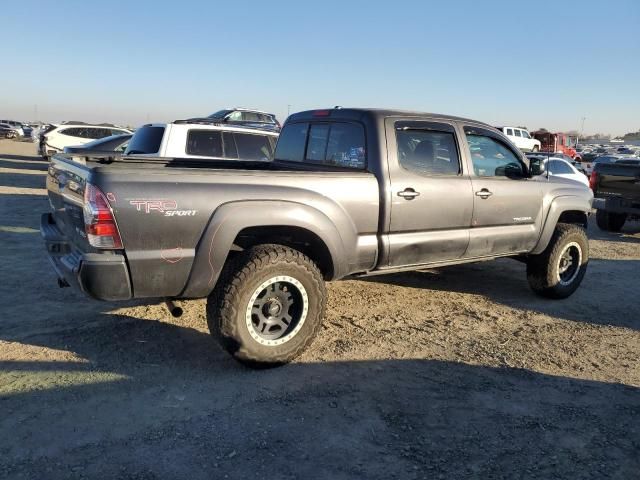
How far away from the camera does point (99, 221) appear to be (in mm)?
3211

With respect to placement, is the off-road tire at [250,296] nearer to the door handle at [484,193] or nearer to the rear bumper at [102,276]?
the rear bumper at [102,276]

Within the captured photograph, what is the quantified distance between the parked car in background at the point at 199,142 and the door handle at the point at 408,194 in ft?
16.6

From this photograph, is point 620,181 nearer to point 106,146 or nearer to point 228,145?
point 228,145

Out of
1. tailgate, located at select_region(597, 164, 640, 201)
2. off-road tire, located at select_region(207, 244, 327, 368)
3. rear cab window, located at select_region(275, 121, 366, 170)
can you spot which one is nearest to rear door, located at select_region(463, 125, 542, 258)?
rear cab window, located at select_region(275, 121, 366, 170)

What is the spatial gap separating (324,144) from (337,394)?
244cm

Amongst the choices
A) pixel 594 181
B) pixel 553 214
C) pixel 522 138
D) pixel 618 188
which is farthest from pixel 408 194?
pixel 522 138

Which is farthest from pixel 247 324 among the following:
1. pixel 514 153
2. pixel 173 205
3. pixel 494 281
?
pixel 494 281

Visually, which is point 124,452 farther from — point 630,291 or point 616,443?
point 630,291

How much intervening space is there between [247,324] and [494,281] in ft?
13.4

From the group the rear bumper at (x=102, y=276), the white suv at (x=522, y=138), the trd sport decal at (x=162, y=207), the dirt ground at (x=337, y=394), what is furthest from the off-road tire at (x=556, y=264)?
the white suv at (x=522, y=138)

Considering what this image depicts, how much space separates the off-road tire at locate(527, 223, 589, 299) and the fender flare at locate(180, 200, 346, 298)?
124 inches

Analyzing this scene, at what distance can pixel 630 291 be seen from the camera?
6.45 metres

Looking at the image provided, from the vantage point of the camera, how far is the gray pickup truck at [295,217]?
3.33 m

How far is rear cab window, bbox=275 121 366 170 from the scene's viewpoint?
4.60m
